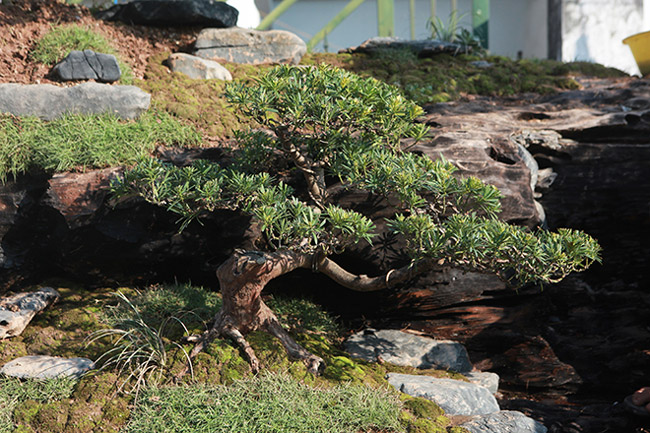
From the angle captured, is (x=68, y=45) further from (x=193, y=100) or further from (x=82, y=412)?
(x=82, y=412)

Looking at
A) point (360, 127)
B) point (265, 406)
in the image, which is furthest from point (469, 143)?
point (265, 406)

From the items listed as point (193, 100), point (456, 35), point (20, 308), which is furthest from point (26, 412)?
point (456, 35)

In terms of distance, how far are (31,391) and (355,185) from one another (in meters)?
3.14

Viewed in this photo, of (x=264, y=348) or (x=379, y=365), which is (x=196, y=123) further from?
(x=379, y=365)

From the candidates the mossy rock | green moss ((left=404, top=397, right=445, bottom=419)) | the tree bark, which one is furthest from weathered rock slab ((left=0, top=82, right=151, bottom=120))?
green moss ((left=404, top=397, right=445, bottom=419))

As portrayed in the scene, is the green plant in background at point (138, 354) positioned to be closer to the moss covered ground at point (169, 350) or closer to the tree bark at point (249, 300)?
the moss covered ground at point (169, 350)

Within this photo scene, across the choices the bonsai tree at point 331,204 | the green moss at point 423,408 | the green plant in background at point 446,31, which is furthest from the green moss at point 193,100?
the green plant in background at point 446,31

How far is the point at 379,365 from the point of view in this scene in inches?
211

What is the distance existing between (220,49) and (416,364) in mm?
6262

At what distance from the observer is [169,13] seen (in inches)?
360

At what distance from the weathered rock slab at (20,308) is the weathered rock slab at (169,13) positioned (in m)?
5.38

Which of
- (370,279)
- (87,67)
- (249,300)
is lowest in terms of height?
(249,300)

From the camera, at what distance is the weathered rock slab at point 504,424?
442cm

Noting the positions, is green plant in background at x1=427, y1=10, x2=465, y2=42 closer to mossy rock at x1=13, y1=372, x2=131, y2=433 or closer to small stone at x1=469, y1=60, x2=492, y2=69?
small stone at x1=469, y1=60, x2=492, y2=69
